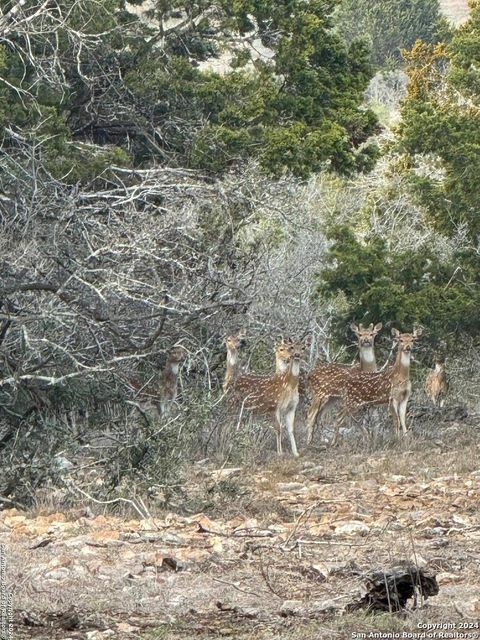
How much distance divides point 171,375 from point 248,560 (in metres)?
7.38

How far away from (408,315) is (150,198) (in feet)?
11.4

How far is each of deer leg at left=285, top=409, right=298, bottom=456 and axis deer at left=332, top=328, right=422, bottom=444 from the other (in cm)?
66

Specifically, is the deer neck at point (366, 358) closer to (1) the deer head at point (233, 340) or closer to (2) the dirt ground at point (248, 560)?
(1) the deer head at point (233, 340)

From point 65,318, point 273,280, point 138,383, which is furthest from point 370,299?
point 65,318

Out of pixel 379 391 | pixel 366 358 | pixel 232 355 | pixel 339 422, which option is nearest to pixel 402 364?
pixel 379 391

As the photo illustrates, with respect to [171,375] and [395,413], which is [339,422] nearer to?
[395,413]

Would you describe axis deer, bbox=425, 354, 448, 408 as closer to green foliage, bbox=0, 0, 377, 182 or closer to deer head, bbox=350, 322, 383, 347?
deer head, bbox=350, 322, 383, 347

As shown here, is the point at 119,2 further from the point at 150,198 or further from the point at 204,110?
the point at 150,198

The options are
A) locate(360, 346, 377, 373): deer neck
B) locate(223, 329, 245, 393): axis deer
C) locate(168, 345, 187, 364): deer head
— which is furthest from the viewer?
locate(360, 346, 377, 373): deer neck

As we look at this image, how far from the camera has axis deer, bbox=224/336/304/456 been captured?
1666 centimetres

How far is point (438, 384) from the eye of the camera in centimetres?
1889

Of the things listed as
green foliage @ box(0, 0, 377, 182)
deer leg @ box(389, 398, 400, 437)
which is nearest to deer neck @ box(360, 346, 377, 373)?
deer leg @ box(389, 398, 400, 437)

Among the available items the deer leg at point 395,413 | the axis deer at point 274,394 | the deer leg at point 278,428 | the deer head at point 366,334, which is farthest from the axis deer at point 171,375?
the deer leg at point 395,413

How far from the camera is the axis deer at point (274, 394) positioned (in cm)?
1666
